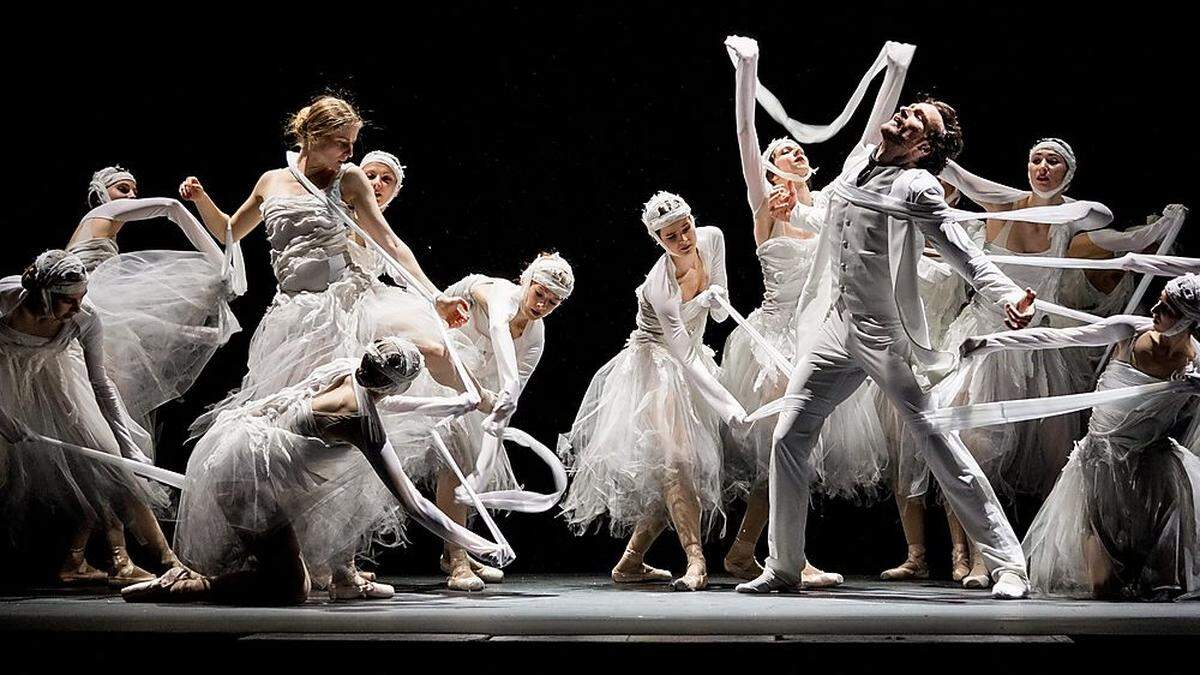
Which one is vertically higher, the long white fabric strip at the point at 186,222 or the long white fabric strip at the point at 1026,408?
the long white fabric strip at the point at 186,222

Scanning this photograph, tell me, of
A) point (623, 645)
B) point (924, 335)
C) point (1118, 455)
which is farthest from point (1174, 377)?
point (623, 645)

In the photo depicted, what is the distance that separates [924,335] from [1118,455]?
0.73 m

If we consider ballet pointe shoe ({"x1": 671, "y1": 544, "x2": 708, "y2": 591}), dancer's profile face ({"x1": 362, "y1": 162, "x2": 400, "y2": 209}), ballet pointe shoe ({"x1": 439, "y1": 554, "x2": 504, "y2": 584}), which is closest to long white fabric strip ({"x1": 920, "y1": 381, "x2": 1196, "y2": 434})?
ballet pointe shoe ({"x1": 671, "y1": 544, "x2": 708, "y2": 591})

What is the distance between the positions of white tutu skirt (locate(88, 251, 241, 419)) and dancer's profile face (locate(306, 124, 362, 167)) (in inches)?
30.1

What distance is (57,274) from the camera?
449 centimetres

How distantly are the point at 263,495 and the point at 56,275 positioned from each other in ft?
3.45

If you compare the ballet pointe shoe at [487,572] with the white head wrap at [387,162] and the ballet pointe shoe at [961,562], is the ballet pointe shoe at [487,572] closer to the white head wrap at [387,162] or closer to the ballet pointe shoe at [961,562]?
the white head wrap at [387,162]

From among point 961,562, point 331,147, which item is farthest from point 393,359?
point 961,562

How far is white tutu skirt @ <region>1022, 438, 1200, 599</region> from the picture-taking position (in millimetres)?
4348

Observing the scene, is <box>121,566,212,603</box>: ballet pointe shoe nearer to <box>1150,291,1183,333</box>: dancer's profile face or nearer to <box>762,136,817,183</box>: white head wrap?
<box>762,136,817,183</box>: white head wrap

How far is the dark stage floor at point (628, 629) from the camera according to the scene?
359cm

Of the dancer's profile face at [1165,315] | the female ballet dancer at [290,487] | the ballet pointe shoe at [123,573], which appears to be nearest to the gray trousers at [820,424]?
the dancer's profile face at [1165,315]

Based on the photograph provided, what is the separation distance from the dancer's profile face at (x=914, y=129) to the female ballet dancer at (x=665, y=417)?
0.92 metres

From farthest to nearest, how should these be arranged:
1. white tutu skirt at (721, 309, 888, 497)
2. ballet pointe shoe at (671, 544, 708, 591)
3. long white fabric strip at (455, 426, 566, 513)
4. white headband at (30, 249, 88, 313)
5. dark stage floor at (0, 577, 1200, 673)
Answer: white tutu skirt at (721, 309, 888, 497), ballet pointe shoe at (671, 544, 708, 591), long white fabric strip at (455, 426, 566, 513), white headband at (30, 249, 88, 313), dark stage floor at (0, 577, 1200, 673)
